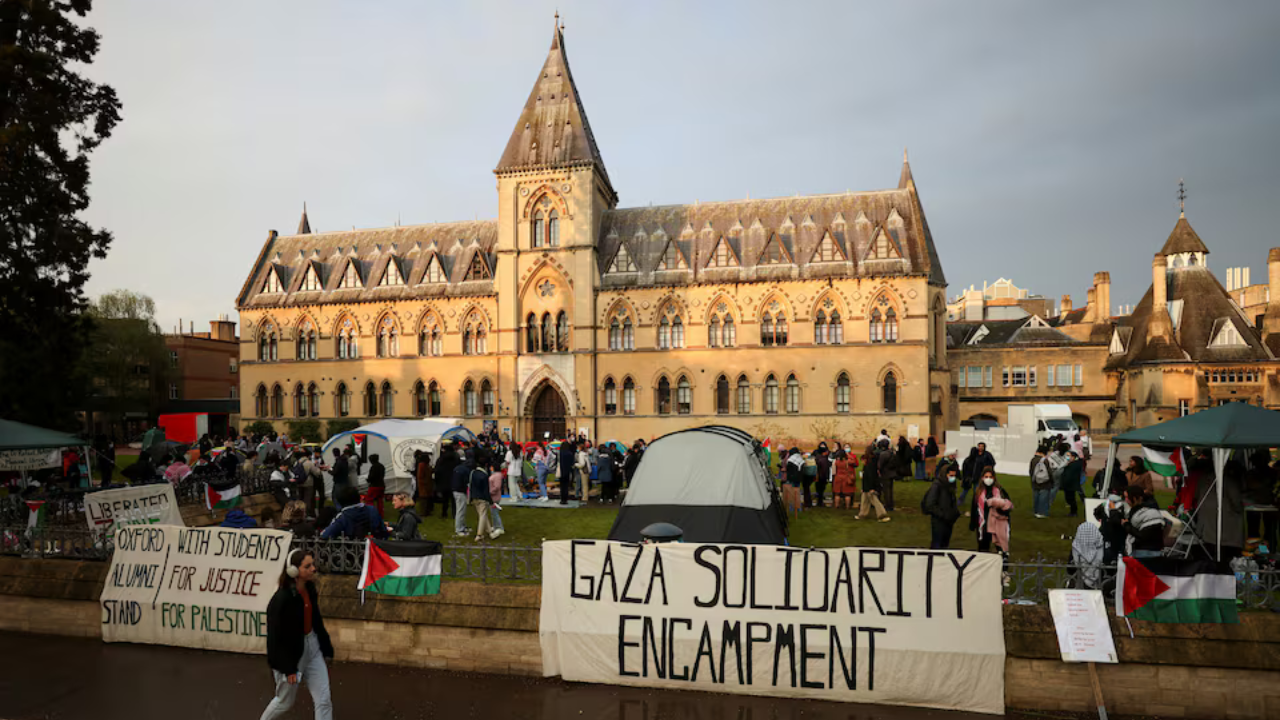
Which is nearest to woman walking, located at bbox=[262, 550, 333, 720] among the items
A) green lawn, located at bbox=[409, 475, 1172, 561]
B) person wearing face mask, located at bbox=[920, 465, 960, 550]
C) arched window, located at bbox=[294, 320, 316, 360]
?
green lawn, located at bbox=[409, 475, 1172, 561]

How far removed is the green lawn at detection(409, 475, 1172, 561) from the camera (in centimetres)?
1521

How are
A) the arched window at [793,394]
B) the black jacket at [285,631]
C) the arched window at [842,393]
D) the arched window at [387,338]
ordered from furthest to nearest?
the arched window at [387,338]
the arched window at [793,394]
the arched window at [842,393]
the black jacket at [285,631]

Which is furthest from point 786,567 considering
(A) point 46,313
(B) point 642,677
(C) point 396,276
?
A: (C) point 396,276

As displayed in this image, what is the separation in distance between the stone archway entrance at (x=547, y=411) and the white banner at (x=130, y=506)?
96.5 ft

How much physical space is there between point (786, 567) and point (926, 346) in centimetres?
3516

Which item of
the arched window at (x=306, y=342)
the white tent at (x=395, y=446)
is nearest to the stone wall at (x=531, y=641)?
the white tent at (x=395, y=446)

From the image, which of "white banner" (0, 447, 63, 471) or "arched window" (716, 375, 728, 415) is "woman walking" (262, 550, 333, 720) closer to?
"white banner" (0, 447, 63, 471)

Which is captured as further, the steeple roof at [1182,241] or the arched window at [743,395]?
the steeple roof at [1182,241]

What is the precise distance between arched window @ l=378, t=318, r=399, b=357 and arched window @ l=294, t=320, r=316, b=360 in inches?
217

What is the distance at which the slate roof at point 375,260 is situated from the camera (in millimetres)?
48219

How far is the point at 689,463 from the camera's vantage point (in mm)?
13820

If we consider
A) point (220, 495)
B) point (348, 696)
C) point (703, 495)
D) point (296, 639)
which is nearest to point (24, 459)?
point (220, 495)

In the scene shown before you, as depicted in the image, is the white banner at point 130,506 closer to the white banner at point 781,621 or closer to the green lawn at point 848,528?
the green lawn at point 848,528

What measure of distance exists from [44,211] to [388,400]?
28.7 meters
